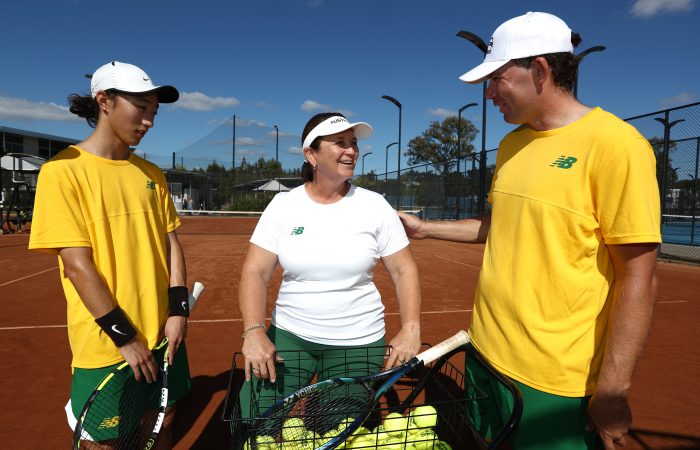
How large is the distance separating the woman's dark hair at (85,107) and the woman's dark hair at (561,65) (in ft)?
6.79

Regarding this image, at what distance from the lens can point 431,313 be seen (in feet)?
21.5

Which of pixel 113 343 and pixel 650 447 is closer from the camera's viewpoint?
pixel 113 343

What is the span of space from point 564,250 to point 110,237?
6.60 feet

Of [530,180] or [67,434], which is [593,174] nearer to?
[530,180]

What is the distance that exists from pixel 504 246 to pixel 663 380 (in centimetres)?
357

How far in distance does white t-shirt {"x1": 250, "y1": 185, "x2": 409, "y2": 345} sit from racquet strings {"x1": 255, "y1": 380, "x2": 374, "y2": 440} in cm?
44

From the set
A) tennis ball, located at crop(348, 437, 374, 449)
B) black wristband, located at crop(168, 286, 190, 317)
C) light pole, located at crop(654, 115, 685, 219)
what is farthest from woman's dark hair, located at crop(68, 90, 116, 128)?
light pole, located at crop(654, 115, 685, 219)

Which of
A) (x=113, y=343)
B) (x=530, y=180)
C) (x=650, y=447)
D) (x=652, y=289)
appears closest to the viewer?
(x=652, y=289)

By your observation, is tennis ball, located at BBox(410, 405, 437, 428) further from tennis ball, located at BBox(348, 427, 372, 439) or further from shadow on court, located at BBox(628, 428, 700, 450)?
shadow on court, located at BBox(628, 428, 700, 450)

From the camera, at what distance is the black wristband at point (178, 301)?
8.14ft

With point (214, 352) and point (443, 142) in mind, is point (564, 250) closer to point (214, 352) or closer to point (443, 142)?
point (214, 352)

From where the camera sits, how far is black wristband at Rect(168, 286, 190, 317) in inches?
97.7

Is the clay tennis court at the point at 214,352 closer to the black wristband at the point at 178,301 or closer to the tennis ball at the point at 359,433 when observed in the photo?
the black wristband at the point at 178,301

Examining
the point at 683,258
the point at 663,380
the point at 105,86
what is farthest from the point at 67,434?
the point at 683,258
